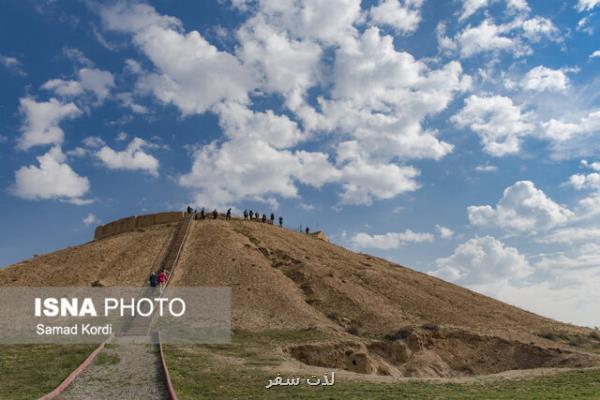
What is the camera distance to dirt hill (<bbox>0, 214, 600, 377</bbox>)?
27.2 metres

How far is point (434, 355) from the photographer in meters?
27.9

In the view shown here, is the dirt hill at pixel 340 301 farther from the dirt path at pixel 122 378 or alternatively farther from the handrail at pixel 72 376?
the handrail at pixel 72 376

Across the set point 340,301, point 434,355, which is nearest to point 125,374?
point 434,355

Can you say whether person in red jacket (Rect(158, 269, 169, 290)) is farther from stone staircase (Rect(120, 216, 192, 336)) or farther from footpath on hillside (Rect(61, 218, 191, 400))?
footpath on hillside (Rect(61, 218, 191, 400))

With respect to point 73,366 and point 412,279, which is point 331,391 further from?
point 412,279

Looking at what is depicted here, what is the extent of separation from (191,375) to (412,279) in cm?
2712

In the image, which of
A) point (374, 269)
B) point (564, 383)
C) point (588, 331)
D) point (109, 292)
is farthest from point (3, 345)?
point (588, 331)

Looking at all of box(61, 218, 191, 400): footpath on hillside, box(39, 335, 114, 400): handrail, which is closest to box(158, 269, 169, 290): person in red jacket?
box(61, 218, 191, 400): footpath on hillside

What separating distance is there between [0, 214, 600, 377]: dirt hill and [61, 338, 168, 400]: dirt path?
7.31 metres

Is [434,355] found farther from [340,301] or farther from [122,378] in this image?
[122,378]

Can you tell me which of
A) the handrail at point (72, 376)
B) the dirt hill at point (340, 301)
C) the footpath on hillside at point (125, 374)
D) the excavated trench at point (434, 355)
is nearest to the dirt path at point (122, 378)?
the footpath on hillside at point (125, 374)

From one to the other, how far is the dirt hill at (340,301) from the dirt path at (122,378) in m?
7.31

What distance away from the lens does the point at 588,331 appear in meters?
35.8

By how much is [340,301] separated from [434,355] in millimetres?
6840
